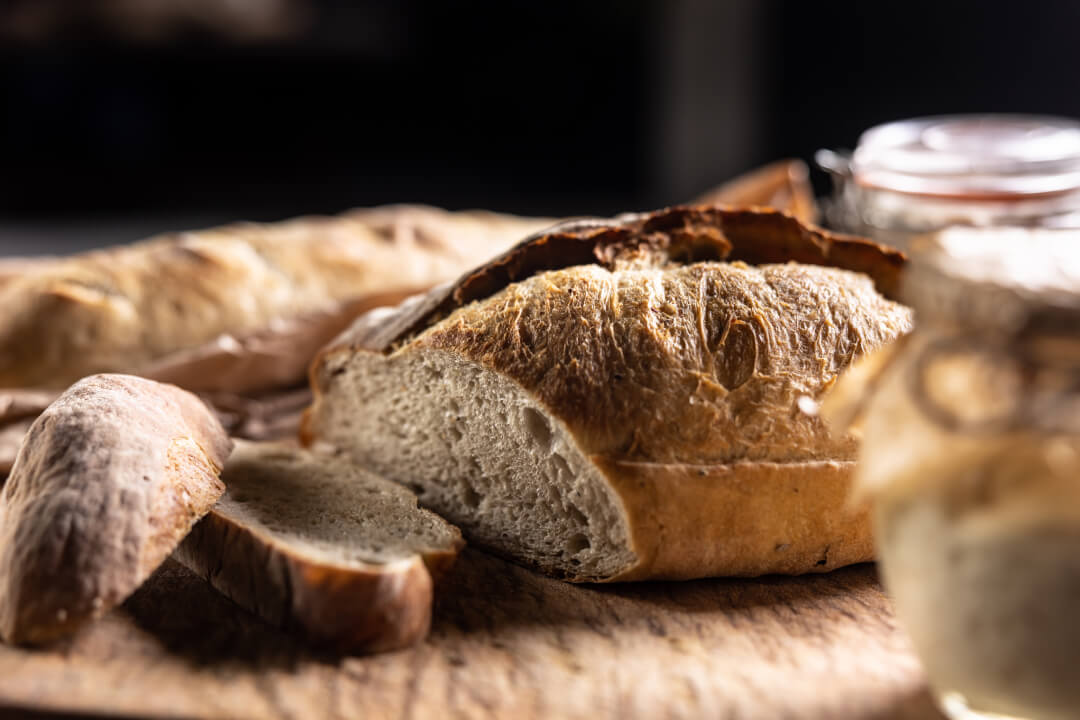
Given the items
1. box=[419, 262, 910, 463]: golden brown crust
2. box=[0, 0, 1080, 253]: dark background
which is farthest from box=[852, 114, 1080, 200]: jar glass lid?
box=[0, 0, 1080, 253]: dark background

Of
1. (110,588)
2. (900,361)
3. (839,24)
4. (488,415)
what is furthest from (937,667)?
(839,24)

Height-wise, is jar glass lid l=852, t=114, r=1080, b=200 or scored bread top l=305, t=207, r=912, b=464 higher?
jar glass lid l=852, t=114, r=1080, b=200

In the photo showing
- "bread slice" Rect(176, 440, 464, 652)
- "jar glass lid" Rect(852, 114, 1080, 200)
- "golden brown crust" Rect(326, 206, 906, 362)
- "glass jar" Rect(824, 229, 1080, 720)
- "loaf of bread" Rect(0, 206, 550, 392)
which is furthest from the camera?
"loaf of bread" Rect(0, 206, 550, 392)

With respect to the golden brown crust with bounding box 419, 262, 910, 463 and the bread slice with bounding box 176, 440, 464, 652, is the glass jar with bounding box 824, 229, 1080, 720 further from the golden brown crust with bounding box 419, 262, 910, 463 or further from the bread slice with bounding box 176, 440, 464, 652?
the bread slice with bounding box 176, 440, 464, 652

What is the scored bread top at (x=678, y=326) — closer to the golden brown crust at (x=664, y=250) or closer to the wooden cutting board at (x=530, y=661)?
the golden brown crust at (x=664, y=250)

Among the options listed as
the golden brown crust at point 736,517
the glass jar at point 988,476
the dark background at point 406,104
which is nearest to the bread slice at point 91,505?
the golden brown crust at point 736,517

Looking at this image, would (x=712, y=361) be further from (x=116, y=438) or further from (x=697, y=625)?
(x=116, y=438)

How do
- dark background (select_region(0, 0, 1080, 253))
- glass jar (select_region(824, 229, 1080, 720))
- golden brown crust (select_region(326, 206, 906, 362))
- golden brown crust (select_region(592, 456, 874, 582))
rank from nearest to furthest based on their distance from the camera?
1. glass jar (select_region(824, 229, 1080, 720))
2. golden brown crust (select_region(592, 456, 874, 582))
3. golden brown crust (select_region(326, 206, 906, 362))
4. dark background (select_region(0, 0, 1080, 253))

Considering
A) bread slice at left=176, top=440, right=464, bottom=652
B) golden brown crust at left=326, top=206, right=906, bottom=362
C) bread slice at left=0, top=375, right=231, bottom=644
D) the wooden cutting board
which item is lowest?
the wooden cutting board

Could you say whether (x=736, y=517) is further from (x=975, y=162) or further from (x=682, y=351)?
(x=975, y=162)
